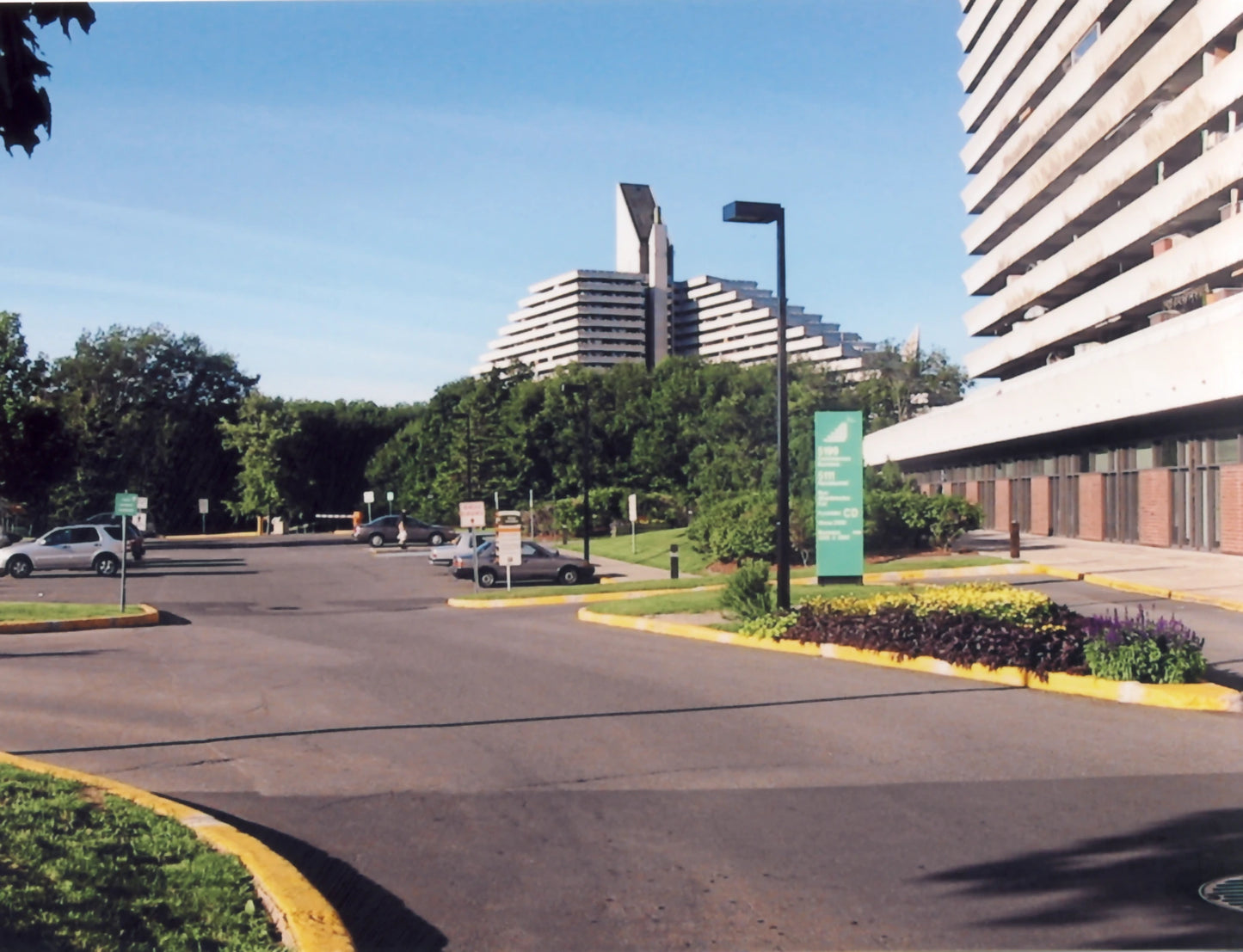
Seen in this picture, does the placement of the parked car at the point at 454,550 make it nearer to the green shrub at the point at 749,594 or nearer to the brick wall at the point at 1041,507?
the green shrub at the point at 749,594

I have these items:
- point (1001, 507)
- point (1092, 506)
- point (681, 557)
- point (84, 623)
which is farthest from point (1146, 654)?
point (1001, 507)

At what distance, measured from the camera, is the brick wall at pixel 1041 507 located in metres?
45.6

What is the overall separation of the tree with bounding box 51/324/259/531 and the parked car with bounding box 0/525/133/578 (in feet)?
111

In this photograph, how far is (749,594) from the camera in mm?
18891

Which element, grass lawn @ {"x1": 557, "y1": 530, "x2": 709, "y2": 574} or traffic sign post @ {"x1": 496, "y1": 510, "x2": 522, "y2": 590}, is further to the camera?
grass lawn @ {"x1": 557, "y1": 530, "x2": 709, "y2": 574}

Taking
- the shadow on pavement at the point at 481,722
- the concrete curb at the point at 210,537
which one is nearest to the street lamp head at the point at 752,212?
the shadow on pavement at the point at 481,722

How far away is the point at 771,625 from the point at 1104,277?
4113 cm

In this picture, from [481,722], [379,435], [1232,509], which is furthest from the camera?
[379,435]

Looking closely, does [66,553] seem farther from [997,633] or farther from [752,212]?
[997,633]

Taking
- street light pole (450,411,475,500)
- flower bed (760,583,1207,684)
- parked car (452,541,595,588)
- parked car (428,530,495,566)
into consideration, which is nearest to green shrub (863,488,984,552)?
parked car (452,541,595,588)

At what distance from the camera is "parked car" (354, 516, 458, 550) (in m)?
60.1

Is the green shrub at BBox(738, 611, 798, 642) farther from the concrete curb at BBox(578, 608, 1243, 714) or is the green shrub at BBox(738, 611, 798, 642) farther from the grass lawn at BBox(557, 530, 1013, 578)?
the grass lawn at BBox(557, 530, 1013, 578)

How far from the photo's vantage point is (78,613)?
23875mm

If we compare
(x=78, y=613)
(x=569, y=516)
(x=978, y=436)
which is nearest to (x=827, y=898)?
(x=78, y=613)
